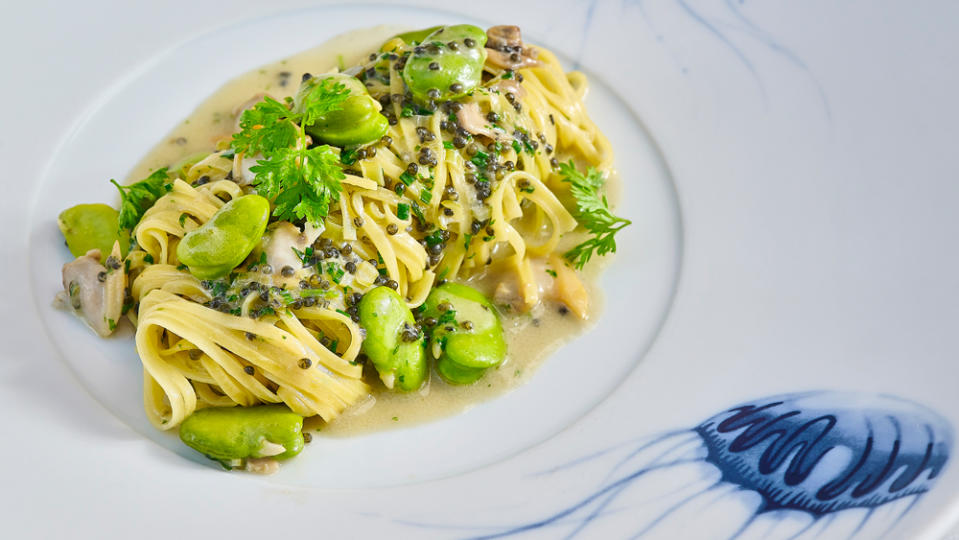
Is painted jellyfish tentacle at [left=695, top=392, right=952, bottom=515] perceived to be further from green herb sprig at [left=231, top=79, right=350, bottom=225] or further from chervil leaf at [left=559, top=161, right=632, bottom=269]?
green herb sprig at [left=231, top=79, right=350, bottom=225]

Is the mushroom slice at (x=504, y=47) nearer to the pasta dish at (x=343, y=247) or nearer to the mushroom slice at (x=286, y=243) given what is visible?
the pasta dish at (x=343, y=247)

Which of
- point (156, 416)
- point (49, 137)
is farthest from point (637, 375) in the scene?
point (49, 137)

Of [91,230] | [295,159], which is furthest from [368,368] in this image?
[91,230]

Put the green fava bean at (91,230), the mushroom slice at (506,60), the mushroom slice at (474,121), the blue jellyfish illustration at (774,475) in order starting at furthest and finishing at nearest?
the mushroom slice at (506,60) < the green fava bean at (91,230) < the mushroom slice at (474,121) < the blue jellyfish illustration at (774,475)

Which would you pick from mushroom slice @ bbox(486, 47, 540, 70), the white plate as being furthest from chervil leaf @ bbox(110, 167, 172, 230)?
mushroom slice @ bbox(486, 47, 540, 70)

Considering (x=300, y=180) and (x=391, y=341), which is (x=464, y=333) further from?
(x=300, y=180)

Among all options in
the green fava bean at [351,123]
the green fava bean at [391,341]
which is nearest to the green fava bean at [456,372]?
the green fava bean at [391,341]

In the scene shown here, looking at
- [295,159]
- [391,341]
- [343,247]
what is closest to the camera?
[295,159]
